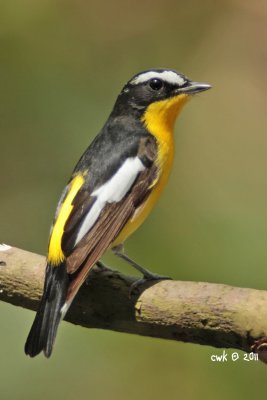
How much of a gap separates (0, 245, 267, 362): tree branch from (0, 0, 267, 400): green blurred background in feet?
0.91

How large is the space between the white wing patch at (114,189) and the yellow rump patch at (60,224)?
0.07 metres

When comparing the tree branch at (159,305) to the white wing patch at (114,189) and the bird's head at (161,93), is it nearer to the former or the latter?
the white wing patch at (114,189)

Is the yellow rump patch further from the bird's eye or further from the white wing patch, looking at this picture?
the bird's eye

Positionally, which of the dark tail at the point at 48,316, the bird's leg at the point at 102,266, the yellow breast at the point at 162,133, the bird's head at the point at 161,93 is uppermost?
the bird's head at the point at 161,93

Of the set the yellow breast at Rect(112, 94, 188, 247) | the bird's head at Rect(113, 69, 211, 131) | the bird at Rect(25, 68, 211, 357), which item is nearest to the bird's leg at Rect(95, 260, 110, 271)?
the bird at Rect(25, 68, 211, 357)

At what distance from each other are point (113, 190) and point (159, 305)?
1.92ft

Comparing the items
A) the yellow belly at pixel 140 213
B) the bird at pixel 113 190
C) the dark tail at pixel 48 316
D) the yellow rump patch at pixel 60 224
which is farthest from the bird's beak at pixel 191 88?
the dark tail at pixel 48 316

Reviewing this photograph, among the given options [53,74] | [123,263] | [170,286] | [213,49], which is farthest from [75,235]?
[213,49]

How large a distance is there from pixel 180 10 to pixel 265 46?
543mm

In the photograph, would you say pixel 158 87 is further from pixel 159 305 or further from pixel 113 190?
pixel 159 305

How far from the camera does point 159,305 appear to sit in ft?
10.2

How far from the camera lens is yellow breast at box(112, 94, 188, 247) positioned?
12.3 feet

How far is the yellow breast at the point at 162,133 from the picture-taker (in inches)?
147

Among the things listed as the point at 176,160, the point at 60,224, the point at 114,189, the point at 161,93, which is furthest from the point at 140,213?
the point at 176,160
